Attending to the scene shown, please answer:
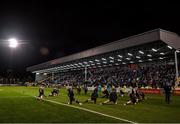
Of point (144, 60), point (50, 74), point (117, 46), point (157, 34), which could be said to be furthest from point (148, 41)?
point (50, 74)

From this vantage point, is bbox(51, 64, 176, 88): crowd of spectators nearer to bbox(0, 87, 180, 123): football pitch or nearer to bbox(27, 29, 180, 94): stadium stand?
bbox(27, 29, 180, 94): stadium stand

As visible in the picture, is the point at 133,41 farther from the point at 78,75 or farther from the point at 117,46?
the point at 78,75

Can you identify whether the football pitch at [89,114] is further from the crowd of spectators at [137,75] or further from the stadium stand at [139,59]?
the crowd of spectators at [137,75]

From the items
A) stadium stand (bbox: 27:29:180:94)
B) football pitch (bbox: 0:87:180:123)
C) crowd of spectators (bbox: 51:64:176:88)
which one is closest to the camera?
football pitch (bbox: 0:87:180:123)

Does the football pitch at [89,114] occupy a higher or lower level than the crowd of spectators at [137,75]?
lower

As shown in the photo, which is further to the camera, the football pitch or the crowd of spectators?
the crowd of spectators

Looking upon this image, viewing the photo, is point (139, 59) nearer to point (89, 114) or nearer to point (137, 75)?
point (137, 75)

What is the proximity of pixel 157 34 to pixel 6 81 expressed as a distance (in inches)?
3695

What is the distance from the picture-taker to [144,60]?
59500mm

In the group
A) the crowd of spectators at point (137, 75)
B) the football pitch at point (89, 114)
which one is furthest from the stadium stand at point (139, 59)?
the football pitch at point (89, 114)

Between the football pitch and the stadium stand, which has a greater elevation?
the stadium stand

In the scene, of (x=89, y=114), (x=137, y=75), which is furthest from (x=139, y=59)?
(x=89, y=114)

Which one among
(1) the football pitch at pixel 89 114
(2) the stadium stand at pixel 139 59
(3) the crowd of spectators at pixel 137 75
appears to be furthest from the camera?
(3) the crowd of spectators at pixel 137 75

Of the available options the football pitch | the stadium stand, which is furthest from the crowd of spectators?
the football pitch
